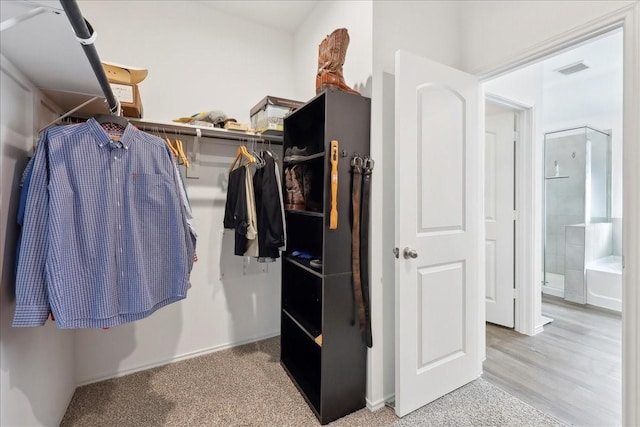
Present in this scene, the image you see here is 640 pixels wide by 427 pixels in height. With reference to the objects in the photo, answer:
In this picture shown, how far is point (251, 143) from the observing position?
2.39 m

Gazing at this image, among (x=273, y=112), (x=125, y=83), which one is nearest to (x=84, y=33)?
(x=125, y=83)

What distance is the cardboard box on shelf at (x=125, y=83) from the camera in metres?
1.63

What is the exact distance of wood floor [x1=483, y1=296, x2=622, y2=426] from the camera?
1765 mm

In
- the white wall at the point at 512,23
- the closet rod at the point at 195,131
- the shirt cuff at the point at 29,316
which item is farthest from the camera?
the closet rod at the point at 195,131

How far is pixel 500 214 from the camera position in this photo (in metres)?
2.95

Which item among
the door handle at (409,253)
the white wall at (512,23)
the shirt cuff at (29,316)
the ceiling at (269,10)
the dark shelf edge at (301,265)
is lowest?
the shirt cuff at (29,316)

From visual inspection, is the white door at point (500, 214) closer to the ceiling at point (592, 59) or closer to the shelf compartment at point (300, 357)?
the ceiling at point (592, 59)

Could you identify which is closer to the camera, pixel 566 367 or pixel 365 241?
pixel 365 241


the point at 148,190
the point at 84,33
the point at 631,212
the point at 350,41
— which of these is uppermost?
the point at 350,41

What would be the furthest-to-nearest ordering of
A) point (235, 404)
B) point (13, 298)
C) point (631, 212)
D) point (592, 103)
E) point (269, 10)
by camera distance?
point (592, 103)
point (269, 10)
point (235, 404)
point (631, 212)
point (13, 298)

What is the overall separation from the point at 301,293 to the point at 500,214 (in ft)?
7.32

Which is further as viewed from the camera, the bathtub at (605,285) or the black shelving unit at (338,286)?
the bathtub at (605,285)

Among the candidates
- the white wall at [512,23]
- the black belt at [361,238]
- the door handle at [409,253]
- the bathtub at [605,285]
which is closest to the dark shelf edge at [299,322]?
the black belt at [361,238]

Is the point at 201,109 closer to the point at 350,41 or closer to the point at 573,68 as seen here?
the point at 350,41
